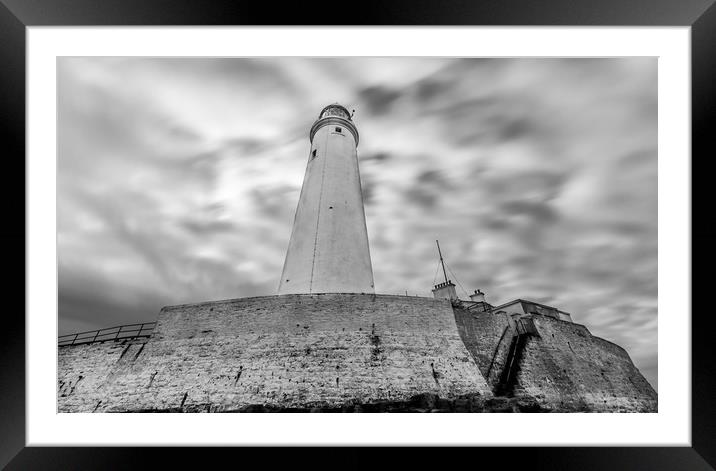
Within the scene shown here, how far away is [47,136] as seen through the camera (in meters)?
4.06

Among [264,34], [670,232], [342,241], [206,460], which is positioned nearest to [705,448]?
[670,232]

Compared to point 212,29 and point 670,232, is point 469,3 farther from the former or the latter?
point 670,232

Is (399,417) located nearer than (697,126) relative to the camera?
No

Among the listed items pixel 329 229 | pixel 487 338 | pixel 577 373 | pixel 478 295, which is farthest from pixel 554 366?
pixel 329 229

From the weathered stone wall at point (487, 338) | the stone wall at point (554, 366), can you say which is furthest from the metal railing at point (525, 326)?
the weathered stone wall at point (487, 338)

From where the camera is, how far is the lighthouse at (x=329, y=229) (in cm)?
864

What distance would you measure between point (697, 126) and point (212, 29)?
200 inches

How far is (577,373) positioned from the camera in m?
8.89

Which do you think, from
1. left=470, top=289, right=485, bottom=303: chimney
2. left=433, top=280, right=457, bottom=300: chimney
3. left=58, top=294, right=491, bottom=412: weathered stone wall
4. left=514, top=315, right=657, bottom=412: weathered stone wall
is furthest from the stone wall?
left=433, top=280, right=457, bottom=300: chimney

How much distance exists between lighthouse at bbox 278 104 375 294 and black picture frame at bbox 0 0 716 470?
5.18m

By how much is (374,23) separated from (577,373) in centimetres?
915

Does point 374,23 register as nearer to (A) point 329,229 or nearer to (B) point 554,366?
(A) point 329,229

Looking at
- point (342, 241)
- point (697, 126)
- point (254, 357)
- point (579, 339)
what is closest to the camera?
point (697, 126)

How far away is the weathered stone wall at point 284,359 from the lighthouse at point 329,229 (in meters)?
1.15
